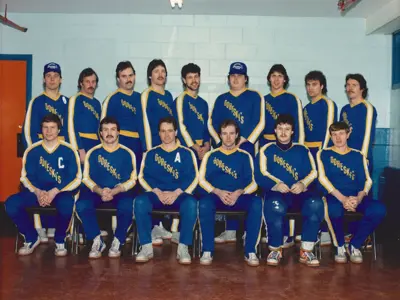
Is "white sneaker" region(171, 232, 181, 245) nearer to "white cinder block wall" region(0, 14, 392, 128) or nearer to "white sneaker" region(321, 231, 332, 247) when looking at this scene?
"white sneaker" region(321, 231, 332, 247)

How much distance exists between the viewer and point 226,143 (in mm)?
4320

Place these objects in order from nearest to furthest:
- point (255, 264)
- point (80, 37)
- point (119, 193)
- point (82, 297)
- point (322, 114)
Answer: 1. point (82, 297)
2. point (255, 264)
3. point (119, 193)
4. point (322, 114)
5. point (80, 37)

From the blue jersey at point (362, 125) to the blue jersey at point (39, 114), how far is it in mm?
2657

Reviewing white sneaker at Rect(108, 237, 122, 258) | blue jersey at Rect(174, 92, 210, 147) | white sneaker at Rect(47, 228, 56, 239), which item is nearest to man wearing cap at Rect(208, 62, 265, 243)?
blue jersey at Rect(174, 92, 210, 147)

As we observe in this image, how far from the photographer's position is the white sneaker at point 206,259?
156 inches

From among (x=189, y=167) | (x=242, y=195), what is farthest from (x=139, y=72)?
(x=242, y=195)

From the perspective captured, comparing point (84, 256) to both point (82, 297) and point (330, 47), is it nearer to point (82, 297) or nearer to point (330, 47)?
point (82, 297)

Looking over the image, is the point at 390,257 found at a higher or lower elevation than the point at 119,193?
lower

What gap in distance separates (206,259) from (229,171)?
0.77 meters

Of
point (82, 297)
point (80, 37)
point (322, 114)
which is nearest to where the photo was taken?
point (82, 297)

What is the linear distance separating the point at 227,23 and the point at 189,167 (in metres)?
2.55

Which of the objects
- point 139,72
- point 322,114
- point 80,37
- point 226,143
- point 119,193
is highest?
point 80,37

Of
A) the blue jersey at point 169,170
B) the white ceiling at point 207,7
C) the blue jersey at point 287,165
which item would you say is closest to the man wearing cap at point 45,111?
the blue jersey at point 169,170

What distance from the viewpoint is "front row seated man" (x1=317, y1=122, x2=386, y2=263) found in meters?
4.07
